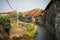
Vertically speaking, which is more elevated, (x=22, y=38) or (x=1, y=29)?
(x=1, y=29)

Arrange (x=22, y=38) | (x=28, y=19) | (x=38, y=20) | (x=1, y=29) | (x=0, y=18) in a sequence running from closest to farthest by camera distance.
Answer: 1. (x=1, y=29)
2. (x=0, y=18)
3. (x=22, y=38)
4. (x=28, y=19)
5. (x=38, y=20)

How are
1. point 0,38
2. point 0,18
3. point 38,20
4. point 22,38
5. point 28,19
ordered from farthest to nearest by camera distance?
point 38,20
point 28,19
point 22,38
point 0,18
point 0,38

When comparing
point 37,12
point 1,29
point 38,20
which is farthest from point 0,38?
point 38,20

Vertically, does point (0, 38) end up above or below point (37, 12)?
below

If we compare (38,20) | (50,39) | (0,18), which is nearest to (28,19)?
(38,20)

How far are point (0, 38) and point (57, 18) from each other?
6.77 metres

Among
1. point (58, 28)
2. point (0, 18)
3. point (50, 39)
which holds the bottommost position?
point (50, 39)

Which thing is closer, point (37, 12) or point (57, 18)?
point (57, 18)

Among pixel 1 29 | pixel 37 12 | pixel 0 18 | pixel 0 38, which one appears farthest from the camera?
pixel 37 12

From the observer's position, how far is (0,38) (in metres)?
15.1

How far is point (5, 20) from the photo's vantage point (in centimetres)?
1820

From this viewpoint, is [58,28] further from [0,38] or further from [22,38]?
[0,38]

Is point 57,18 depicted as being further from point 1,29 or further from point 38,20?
point 38,20

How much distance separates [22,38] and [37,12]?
79.0 feet
